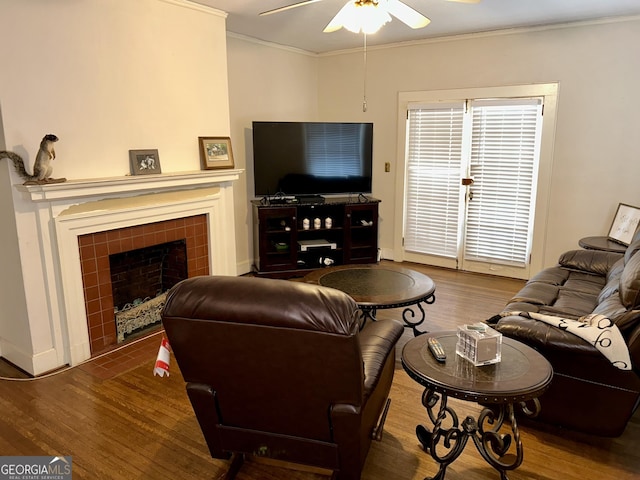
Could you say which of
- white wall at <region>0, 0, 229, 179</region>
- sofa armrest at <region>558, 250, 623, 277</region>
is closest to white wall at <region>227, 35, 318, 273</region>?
white wall at <region>0, 0, 229, 179</region>

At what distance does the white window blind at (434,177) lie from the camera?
17.5 ft

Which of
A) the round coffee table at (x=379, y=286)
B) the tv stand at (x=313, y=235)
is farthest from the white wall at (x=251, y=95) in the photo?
the round coffee table at (x=379, y=286)

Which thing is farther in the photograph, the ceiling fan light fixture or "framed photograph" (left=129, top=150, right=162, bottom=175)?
"framed photograph" (left=129, top=150, right=162, bottom=175)

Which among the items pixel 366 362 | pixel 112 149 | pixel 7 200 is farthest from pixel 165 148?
pixel 366 362

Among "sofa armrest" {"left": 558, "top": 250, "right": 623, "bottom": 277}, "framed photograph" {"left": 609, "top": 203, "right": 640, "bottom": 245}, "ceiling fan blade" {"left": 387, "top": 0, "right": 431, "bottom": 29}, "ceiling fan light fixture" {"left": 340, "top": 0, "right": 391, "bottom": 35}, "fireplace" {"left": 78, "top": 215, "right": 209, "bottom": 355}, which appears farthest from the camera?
"framed photograph" {"left": 609, "top": 203, "right": 640, "bottom": 245}

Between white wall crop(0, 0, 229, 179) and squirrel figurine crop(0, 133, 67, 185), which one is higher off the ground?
white wall crop(0, 0, 229, 179)

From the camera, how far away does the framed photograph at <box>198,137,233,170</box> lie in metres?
4.09

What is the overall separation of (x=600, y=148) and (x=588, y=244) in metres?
1.02

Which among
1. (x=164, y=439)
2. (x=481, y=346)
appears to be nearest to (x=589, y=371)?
(x=481, y=346)

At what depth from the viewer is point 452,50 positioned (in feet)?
17.0

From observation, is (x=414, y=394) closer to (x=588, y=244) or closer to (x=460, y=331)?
(x=460, y=331)

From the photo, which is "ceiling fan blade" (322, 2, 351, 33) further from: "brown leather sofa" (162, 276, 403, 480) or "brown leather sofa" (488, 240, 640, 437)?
"brown leather sofa" (488, 240, 640, 437)

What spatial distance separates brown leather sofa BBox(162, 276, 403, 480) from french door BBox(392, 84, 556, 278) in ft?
11.8

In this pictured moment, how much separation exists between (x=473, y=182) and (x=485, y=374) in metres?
3.67
